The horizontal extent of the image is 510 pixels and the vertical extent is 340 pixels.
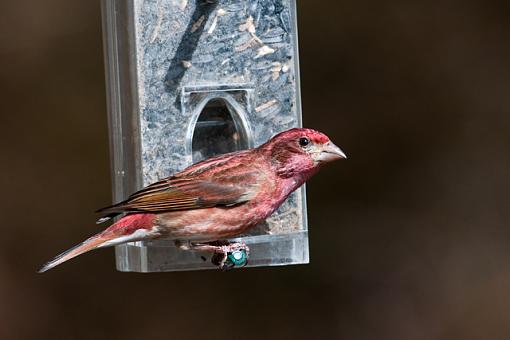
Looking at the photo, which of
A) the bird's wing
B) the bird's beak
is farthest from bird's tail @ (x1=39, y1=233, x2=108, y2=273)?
the bird's beak

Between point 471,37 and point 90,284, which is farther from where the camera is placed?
point 471,37

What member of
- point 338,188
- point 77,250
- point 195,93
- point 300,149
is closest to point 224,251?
point 300,149

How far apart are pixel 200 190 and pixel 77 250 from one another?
2.77 ft

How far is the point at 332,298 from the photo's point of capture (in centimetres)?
1299

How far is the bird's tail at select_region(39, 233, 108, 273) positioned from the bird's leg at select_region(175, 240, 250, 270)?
0.52 metres

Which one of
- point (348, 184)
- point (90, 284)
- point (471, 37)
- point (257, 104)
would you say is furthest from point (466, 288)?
point (257, 104)

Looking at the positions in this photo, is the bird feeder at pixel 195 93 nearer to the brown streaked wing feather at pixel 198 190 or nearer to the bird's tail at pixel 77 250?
the brown streaked wing feather at pixel 198 190

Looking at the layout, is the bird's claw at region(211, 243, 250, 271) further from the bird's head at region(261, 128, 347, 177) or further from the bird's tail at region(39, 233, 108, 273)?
the bird's tail at region(39, 233, 108, 273)

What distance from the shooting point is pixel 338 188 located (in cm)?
1324

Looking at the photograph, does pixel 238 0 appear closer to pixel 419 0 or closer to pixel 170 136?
pixel 170 136

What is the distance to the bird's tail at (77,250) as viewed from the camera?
719 centimetres

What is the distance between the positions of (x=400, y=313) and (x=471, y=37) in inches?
A: 127

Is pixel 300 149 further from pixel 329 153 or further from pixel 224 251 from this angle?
pixel 224 251

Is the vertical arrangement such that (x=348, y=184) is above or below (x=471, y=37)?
below
